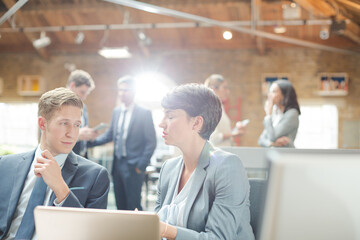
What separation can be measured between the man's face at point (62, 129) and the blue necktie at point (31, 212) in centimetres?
16

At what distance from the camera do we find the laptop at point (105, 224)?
0.96 meters

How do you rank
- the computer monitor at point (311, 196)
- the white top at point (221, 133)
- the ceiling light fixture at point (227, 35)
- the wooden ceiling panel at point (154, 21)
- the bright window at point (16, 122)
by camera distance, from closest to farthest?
the computer monitor at point (311, 196)
the white top at point (221, 133)
the bright window at point (16, 122)
the wooden ceiling panel at point (154, 21)
the ceiling light fixture at point (227, 35)

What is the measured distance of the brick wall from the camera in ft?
33.4

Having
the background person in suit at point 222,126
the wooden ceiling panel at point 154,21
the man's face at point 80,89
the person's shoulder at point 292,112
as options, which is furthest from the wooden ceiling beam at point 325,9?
the man's face at point 80,89

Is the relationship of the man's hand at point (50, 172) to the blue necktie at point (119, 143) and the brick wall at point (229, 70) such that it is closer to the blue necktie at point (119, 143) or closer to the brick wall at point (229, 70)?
the blue necktie at point (119, 143)

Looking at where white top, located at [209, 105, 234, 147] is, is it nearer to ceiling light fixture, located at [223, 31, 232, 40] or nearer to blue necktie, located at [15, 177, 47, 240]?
blue necktie, located at [15, 177, 47, 240]

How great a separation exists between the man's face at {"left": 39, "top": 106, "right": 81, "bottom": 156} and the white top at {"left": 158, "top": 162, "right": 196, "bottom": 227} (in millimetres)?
482

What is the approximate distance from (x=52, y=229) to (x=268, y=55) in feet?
32.9

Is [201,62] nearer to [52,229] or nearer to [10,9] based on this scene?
[10,9]

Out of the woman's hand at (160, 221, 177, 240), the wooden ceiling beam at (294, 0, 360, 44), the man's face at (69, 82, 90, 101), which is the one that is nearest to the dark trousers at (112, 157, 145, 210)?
the man's face at (69, 82, 90, 101)

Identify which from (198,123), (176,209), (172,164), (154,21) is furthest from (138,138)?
(154,21)

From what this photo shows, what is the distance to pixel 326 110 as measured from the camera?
33.2ft

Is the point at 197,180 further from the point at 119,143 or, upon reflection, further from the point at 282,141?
the point at 119,143

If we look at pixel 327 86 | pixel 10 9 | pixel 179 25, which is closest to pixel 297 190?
pixel 10 9
